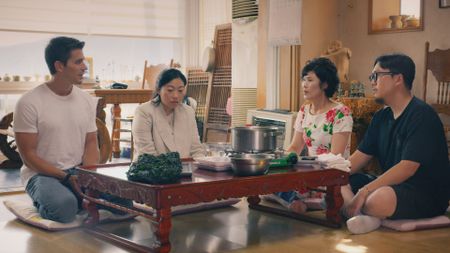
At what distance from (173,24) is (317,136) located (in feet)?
14.3

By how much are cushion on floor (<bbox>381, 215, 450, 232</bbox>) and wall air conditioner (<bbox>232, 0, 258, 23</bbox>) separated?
10.6ft

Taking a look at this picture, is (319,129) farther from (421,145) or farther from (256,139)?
(421,145)

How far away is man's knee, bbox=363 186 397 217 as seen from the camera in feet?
10.9

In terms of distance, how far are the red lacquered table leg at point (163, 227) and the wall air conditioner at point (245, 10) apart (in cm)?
375

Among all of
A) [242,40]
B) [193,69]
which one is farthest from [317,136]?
[193,69]

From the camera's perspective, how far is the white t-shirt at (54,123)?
354cm

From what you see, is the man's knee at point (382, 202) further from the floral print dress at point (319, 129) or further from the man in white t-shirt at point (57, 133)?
the man in white t-shirt at point (57, 133)

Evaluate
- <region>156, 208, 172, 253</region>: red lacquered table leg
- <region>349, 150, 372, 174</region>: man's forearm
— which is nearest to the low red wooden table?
<region>156, 208, 172, 253</region>: red lacquered table leg

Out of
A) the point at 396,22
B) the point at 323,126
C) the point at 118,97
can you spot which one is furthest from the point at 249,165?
the point at 118,97

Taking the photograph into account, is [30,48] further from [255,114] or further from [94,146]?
[94,146]

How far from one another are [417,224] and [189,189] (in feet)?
4.38

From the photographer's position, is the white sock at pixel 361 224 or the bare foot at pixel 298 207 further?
the bare foot at pixel 298 207

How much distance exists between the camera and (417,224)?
3355 mm

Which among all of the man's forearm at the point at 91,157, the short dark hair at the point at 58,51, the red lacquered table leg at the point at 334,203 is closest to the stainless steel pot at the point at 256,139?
the red lacquered table leg at the point at 334,203
